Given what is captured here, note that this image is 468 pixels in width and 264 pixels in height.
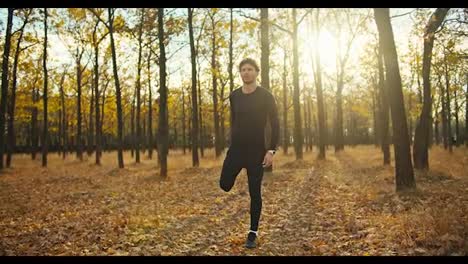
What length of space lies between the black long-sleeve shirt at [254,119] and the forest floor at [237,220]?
158 centimetres

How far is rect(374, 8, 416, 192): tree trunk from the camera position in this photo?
33.7ft

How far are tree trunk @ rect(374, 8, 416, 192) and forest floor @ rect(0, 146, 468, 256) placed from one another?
592mm

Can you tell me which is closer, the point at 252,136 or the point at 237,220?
the point at 252,136

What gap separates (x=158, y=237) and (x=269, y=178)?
9.22 metres

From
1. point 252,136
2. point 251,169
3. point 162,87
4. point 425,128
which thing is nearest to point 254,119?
point 252,136

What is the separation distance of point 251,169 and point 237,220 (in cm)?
259

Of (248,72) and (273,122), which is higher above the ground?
(248,72)

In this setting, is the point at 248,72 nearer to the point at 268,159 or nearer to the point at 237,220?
the point at 268,159

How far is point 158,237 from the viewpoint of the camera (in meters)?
6.56

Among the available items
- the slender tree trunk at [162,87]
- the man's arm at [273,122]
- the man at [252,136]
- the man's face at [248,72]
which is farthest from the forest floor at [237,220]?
the slender tree trunk at [162,87]

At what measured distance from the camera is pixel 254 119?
5.93 m

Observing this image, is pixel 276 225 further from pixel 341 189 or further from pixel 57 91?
pixel 57 91

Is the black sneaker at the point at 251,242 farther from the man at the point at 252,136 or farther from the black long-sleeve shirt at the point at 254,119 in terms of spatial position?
the black long-sleeve shirt at the point at 254,119
